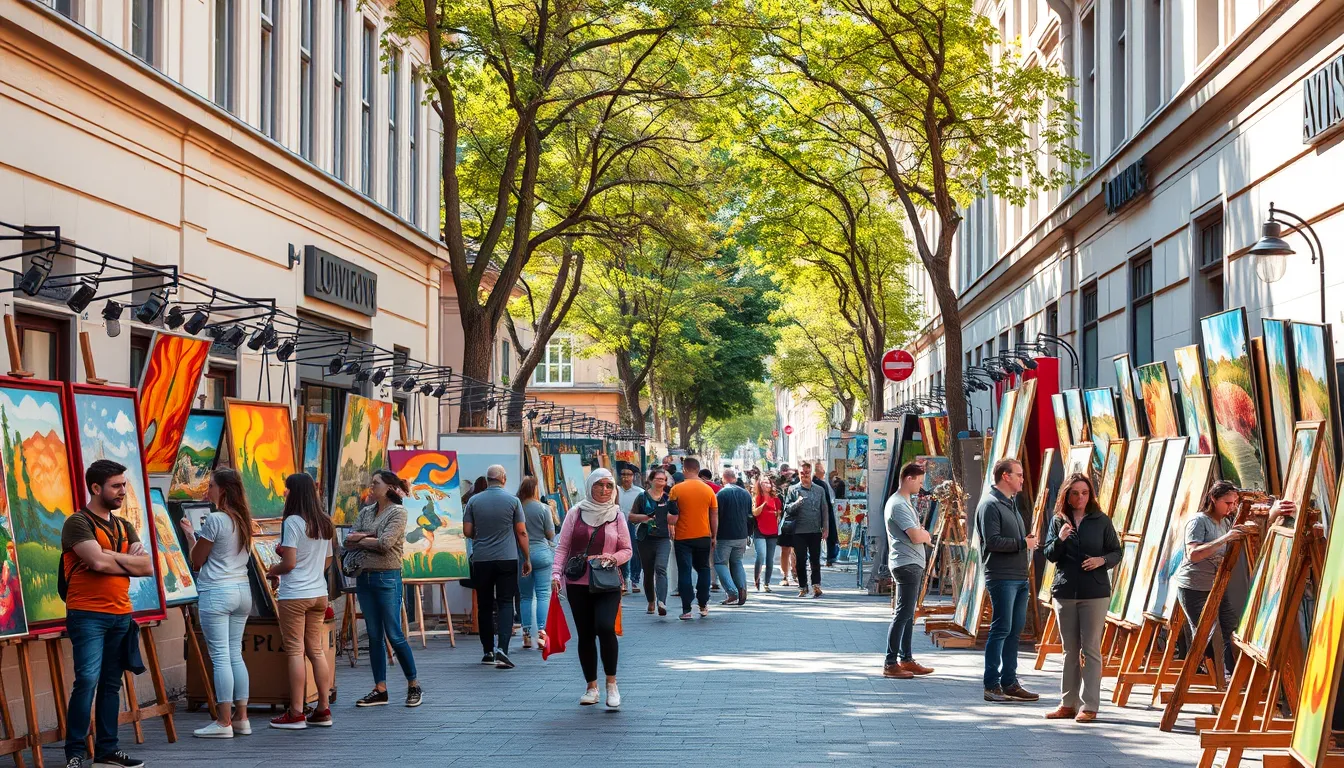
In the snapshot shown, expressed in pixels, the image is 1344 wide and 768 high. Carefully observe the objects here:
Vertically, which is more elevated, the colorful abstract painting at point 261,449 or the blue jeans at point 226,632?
the colorful abstract painting at point 261,449

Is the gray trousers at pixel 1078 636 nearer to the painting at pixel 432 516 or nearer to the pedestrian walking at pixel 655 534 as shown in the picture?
the painting at pixel 432 516

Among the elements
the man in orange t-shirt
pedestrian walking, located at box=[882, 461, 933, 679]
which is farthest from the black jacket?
the man in orange t-shirt

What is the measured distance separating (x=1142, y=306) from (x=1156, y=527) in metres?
10.0

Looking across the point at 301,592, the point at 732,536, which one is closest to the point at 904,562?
the point at 301,592

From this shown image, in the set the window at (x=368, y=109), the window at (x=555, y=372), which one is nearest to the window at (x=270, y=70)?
the window at (x=368, y=109)

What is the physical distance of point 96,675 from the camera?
869 centimetres

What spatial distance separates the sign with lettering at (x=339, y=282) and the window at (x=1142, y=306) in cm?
1137

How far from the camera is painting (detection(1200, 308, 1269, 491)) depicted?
10406 mm

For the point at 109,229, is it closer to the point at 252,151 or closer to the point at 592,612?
the point at 252,151

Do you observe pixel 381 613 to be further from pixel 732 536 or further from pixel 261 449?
pixel 732 536

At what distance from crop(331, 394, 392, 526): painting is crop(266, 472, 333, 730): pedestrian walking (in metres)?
4.05

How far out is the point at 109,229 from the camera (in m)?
14.0

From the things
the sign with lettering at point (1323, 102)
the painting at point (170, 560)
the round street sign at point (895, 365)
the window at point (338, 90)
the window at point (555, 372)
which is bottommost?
the painting at point (170, 560)

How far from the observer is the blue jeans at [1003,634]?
11.6m
